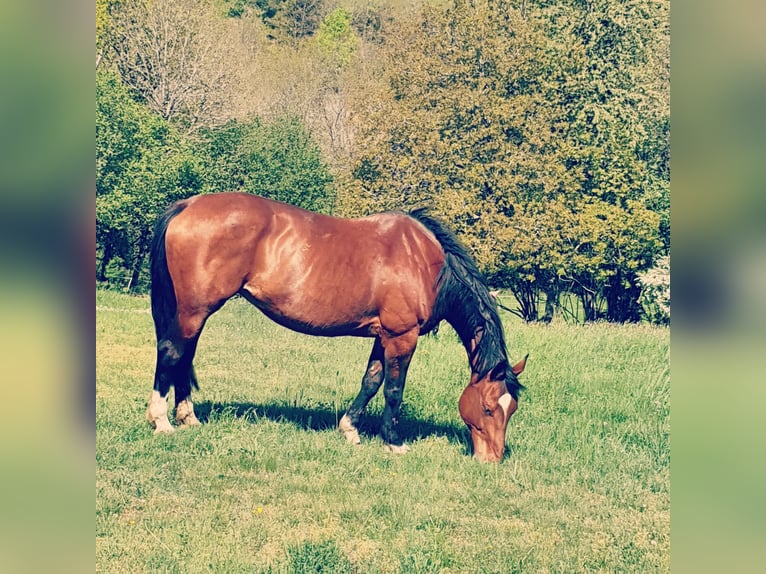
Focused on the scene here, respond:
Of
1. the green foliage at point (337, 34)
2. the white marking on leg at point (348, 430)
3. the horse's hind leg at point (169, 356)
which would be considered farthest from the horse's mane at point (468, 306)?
the green foliage at point (337, 34)

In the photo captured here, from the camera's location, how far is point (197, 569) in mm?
4383

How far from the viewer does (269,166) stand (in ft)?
89.8

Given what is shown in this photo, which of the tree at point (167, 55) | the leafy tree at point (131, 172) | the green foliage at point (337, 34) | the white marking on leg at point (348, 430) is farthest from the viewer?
the green foliage at point (337, 34)

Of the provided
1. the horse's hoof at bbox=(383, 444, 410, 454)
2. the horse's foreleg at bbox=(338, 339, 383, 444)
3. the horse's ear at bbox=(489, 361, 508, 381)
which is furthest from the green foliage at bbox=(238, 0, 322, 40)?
the horse's ear at bbox=(489, 361, 508, 381)

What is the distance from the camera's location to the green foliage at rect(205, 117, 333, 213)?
2731 centimetres

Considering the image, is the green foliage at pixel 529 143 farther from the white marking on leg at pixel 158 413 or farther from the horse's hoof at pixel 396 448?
the white marking on leg at pixel 158 413

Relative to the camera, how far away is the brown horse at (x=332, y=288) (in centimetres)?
698

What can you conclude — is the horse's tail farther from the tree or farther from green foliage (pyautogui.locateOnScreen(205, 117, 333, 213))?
the tree

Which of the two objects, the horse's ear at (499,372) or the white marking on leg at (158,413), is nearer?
the horse's ear at (499,372)

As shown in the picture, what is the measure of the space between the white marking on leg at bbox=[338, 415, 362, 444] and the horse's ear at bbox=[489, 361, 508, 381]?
1489 mm

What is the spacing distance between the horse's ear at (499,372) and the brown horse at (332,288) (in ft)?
0.03

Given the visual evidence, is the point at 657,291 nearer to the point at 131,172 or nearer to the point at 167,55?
the point at 131,172

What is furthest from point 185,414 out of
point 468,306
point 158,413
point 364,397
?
point 468,306
